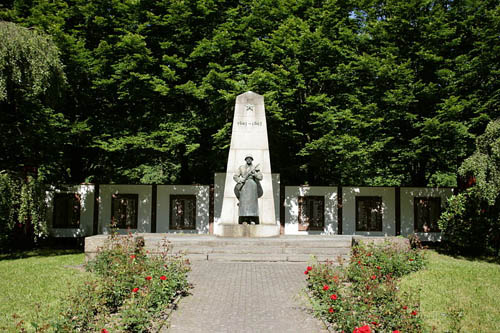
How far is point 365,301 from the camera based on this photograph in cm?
618

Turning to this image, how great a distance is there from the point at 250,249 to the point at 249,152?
399cm

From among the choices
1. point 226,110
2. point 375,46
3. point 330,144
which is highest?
point 375,46

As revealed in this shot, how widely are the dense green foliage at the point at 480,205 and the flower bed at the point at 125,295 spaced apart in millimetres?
9611

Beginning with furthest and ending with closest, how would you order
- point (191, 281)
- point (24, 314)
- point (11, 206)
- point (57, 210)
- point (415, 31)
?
point (57, 210), point (415, 31), point (11, 206), point (191, 281), point (24, 314)

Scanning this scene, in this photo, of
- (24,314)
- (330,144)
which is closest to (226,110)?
(330,144)

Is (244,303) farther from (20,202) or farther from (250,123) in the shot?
(20,202)

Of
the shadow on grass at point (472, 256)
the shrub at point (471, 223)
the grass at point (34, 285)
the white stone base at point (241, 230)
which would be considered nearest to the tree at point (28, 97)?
the grass at point (34, 285)

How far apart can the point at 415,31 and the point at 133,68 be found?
1139 centimetres

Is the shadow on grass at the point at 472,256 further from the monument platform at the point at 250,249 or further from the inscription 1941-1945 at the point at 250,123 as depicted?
the inscription 1941-1945 at the point at 250,123

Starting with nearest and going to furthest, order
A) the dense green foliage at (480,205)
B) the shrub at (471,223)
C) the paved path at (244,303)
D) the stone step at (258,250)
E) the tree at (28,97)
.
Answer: the paved path at (244,303) → the stone step at (258,250) → the tree at (28,97) → the dense green foliage at (480,205) → the shrub at (471,223)

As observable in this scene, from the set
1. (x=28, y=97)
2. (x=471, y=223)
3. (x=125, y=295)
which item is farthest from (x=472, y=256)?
(x=28, y=97)

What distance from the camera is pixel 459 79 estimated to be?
52.6 feet

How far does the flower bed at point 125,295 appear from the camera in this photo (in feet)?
18.1

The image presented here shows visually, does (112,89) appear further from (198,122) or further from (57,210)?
(57,210)
